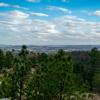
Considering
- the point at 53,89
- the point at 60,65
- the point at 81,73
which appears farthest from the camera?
the point at 81,73

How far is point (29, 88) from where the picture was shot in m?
67.4

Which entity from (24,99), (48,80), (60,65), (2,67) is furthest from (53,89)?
(2,67)

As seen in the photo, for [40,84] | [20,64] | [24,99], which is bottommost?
[24,99]

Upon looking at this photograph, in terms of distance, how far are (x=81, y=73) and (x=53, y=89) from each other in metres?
41.5

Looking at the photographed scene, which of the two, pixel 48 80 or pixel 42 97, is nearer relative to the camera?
pixel 48 80

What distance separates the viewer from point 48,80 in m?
65.4

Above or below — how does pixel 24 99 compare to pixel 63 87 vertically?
below

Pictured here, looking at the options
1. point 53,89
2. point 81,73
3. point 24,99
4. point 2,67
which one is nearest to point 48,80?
point 53,89

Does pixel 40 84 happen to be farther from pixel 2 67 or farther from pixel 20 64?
pixel 2 67

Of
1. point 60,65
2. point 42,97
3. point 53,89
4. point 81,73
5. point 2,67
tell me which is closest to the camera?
point 60,65

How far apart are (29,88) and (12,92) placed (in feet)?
13.9

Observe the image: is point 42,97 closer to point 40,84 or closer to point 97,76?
point 40,84

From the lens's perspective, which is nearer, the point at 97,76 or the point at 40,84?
the point at 40,84

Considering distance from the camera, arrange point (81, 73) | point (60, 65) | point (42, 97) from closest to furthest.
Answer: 1. point (60, 65)
2. point (42, 97)
3. point (81, 73)
